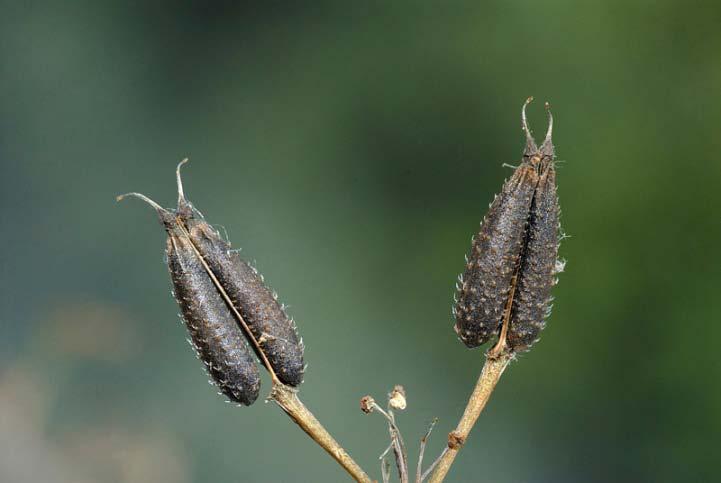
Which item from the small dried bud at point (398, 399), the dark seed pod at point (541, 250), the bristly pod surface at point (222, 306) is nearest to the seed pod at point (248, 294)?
the bristly pod surface at point (222, 306)

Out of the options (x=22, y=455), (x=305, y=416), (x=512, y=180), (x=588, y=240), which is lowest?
(x=22, y=455)

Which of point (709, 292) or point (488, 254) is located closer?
point (488, 254)

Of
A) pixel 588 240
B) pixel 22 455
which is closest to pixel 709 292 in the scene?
pixel 588 240

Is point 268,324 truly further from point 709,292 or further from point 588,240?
point 709,292

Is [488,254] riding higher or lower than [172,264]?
higher

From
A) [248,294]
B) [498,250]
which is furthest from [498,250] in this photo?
[248,294]
